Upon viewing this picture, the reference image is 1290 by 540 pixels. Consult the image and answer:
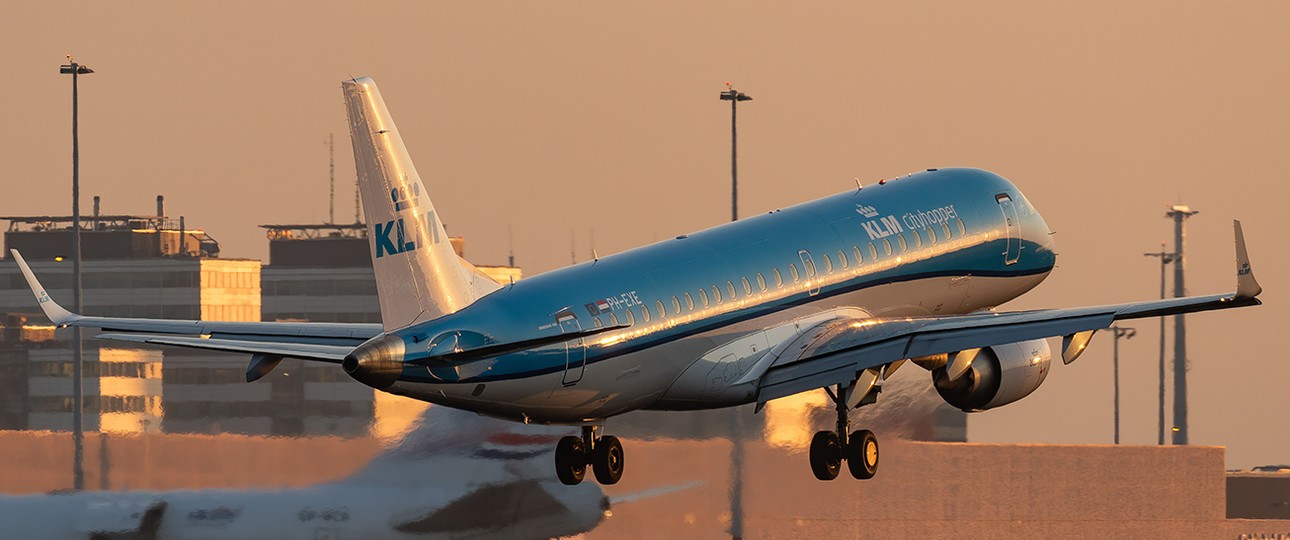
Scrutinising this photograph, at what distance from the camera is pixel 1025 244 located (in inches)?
2367

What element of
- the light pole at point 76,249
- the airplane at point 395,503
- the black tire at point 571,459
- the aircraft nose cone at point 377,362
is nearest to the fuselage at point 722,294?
the aircraft nose cone at point 377,362

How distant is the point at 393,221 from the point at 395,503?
1482 centimetres

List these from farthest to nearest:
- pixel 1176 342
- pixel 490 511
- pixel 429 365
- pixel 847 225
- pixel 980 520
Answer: pixel 1176 342 < pixel 980 520 < pixel 490 511 < pixel 847 225 < pixel 429 365

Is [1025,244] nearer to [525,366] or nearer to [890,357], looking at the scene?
[890,357]

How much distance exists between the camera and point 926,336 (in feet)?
164

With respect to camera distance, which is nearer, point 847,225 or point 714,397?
point 714,397

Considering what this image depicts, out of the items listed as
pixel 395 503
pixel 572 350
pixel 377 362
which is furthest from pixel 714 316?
pixel 395 503

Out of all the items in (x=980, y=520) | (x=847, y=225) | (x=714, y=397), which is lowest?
(x=980, y=520)

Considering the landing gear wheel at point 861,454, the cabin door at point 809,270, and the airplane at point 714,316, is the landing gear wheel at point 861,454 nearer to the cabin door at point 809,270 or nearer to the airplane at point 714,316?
the airplane at point 714,316

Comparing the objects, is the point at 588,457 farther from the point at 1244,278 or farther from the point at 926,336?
the point at 1244,278

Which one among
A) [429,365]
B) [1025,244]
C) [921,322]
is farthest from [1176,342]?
[429,365]

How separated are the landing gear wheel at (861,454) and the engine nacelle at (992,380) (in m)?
2.01

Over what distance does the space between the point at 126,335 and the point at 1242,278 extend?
21596 mm

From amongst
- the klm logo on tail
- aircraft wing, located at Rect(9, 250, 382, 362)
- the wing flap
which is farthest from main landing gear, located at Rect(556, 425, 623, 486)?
the klm logo on tail
